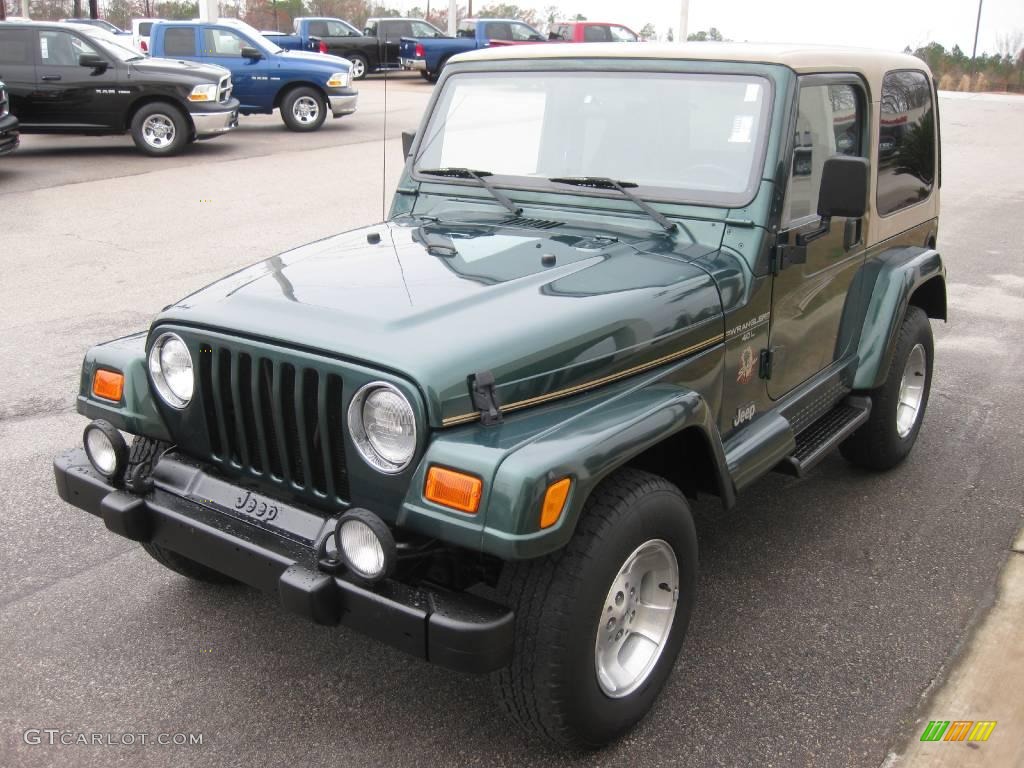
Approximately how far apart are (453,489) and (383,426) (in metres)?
0.30

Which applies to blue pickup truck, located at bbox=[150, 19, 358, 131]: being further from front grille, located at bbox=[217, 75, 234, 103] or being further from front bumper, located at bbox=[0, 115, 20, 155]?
front bumper, located at bbox=[0, 115, 20, 155]

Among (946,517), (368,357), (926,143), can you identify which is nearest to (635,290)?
(368,357)

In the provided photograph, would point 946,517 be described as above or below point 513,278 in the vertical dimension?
below

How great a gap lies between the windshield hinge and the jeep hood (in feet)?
0.08

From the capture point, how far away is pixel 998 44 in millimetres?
43938

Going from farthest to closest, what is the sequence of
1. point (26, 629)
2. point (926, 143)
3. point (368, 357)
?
1. point (926, 143)
2. point (26, 629)
3. point (368, 357)

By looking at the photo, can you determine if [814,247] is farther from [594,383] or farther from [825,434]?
[594,383]

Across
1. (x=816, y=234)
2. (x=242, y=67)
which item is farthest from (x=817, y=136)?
(x=242, y=67)

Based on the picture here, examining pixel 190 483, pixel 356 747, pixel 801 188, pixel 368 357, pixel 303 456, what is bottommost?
pixel 356 747

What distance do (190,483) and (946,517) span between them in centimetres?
327

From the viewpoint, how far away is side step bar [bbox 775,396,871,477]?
388cm

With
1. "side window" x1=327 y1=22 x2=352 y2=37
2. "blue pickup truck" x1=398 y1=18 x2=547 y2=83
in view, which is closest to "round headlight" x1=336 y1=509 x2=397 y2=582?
"blue pickup truck" x1=398 y1=18 x2=547 y2=83

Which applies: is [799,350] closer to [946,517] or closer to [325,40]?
[946,517]

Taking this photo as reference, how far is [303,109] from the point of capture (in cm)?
1741
